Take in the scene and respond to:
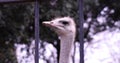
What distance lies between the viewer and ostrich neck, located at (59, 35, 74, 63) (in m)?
2.36

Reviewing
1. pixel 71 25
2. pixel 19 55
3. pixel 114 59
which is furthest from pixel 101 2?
pixel 71 25

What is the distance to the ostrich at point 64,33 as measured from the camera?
2.39 metres

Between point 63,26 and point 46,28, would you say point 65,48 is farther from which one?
point 46,28

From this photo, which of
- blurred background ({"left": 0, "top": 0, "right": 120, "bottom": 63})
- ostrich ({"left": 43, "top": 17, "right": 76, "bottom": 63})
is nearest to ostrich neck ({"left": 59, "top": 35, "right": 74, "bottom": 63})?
ostrich ({"left": 43, "top": 17, "right": 76, "bottom": 63})

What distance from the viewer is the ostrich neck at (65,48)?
2.36 m

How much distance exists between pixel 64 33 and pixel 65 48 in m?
0.11

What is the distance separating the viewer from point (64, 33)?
2.52 meters

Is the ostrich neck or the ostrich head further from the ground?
the ostrich head

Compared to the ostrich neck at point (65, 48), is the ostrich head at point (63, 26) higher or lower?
higher

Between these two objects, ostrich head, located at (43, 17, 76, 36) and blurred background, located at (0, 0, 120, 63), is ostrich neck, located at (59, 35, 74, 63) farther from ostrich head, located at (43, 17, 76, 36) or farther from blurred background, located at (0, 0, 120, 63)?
→ blurred background, located at (0, 0, 120, 63)

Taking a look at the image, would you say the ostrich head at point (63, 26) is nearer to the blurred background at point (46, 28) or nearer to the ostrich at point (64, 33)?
the ostrich at point (64, 33)

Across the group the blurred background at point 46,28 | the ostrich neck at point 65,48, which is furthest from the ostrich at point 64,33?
the blurred background at point 46,28

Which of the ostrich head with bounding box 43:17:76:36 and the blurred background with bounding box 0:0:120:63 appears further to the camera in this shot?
the blurred background with bounding box 0:0:120:63

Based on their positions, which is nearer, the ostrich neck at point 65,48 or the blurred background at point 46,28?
the ostrich neck at point 65,48
